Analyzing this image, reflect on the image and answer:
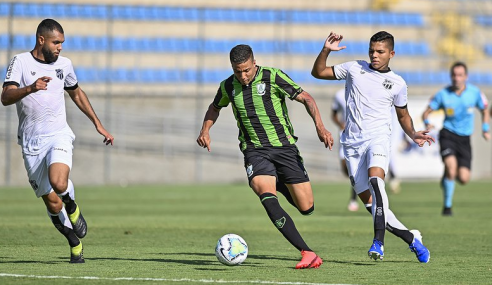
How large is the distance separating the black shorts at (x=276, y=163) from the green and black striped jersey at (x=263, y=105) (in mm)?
61

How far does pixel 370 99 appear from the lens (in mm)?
9039

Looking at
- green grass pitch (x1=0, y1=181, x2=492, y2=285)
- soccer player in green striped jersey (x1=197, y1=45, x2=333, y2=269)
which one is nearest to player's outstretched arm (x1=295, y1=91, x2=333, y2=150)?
soccer player in green striped jersey (x1=197, y1=45, x2=333, y2=269)

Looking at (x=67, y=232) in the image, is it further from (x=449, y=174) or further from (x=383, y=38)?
(x=449, y=174)

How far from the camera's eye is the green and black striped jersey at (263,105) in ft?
28.0

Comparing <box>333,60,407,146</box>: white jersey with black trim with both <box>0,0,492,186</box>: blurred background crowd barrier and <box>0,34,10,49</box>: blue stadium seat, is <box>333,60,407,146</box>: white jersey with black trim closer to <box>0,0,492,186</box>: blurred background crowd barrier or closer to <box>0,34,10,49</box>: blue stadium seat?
<box>0,0,492,186</box>: blurred background crowd barrier

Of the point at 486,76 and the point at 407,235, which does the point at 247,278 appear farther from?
the point at 486,76

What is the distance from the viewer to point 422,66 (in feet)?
110

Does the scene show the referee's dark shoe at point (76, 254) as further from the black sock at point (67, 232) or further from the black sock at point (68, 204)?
the black sock at point (68, 204)

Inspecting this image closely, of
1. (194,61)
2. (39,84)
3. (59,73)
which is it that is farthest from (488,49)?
(39,84)

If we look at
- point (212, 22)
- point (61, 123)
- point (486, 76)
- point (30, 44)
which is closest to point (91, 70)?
point (30, 44)

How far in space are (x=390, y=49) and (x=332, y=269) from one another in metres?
2.29

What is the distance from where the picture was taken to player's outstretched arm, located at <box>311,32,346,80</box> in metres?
8.68

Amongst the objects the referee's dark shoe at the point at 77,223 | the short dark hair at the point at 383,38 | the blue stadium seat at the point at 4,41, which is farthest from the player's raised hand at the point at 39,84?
the blue stadium seat at the point at 4,41

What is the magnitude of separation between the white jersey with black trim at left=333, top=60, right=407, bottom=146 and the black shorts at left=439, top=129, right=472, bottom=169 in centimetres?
642
